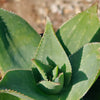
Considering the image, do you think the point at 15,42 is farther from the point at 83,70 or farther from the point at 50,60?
the point at 83,70

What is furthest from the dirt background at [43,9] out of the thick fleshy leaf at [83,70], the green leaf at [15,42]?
the thick fleshy leaf at [83,70]

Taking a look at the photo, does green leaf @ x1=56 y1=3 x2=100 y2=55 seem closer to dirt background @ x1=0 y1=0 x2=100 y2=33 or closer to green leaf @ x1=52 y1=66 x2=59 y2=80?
green leaf @ x1=52 y1=66 x2=59 y2=80

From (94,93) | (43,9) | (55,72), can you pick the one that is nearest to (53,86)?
(55,72)

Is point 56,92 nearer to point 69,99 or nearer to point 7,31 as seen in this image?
point 69,99

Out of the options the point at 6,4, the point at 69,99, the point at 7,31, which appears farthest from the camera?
the point at 6,4

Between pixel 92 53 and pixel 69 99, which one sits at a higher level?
pixel 92 53

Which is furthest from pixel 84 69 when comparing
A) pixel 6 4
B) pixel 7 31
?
pixel 6 4

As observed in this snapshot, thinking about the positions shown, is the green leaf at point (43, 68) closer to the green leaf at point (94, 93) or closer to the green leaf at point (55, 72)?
the green leaf at point (55, 72)
